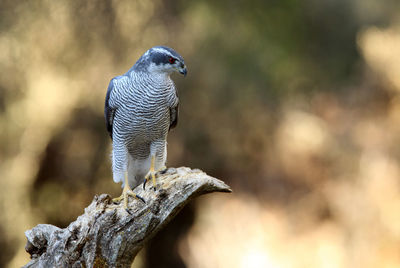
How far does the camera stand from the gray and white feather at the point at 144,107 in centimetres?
346

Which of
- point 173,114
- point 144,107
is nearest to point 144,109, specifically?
point 144,107

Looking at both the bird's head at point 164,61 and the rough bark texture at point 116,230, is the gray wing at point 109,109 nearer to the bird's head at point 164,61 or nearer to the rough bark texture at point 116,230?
the bird's head at point 164,61

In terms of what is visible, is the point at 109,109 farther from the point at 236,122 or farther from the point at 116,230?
the point at 236,122

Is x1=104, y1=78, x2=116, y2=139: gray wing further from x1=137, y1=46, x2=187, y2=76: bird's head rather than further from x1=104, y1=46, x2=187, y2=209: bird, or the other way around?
x1=137, y1=46, x2=187, y2=76: bird's head

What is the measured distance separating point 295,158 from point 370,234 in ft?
5.50

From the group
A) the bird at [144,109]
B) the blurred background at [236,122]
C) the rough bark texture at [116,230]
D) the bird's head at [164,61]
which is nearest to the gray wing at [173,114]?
the bird at [144,109]

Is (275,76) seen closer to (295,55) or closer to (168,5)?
(295,55)

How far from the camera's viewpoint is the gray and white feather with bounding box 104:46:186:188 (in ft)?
11.4

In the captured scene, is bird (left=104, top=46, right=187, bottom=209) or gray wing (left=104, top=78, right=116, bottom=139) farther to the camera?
gray wing (left=104, top=78, right=116, bottom=139)

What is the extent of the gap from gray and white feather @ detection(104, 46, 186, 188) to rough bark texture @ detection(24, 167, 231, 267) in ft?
2.02

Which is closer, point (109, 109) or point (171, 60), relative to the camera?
point (171, 60)

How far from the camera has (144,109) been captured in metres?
3.56

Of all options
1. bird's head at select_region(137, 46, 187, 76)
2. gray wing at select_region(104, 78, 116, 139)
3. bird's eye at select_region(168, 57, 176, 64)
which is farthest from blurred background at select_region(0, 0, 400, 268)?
bird's eye at select_region(168, 57, 176, 64)

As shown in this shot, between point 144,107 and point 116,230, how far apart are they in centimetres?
100
